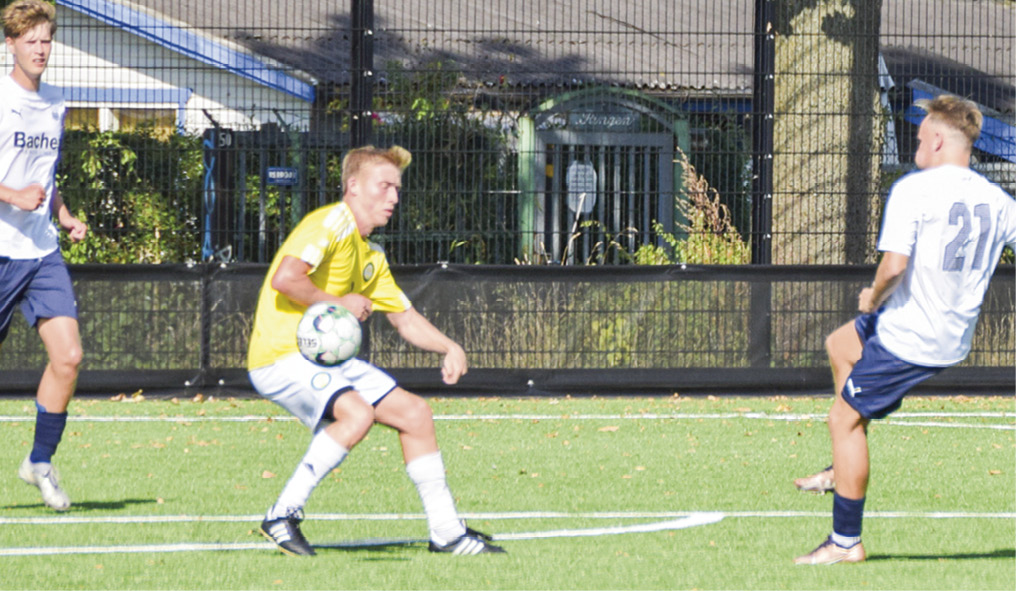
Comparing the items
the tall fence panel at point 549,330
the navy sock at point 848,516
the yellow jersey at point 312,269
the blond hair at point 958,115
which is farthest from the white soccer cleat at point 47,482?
the tall fence panel at point 549,330

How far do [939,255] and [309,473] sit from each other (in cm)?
257

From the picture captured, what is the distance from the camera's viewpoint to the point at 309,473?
228 inches

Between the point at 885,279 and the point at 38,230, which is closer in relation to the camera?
the point at 885,279

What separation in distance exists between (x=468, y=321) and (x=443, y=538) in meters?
6.46

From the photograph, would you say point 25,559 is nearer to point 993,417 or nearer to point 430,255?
point 430,255

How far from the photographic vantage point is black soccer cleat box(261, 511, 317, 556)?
18.9 feet

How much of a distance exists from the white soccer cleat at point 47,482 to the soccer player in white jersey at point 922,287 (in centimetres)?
349

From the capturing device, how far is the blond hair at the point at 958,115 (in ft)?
19.2

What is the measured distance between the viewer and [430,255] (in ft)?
40.7

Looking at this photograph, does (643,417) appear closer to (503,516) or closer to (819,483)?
(819,483)

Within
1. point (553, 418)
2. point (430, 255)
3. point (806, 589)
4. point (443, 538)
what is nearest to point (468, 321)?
point (430, 255)

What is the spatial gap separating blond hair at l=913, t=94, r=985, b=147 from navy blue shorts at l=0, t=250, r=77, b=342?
13.5 ft

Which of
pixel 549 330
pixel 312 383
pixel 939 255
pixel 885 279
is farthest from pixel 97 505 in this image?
pixel 549 330

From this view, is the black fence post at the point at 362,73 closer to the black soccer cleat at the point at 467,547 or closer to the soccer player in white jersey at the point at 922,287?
the black soccer cleat at the point at 467,547
